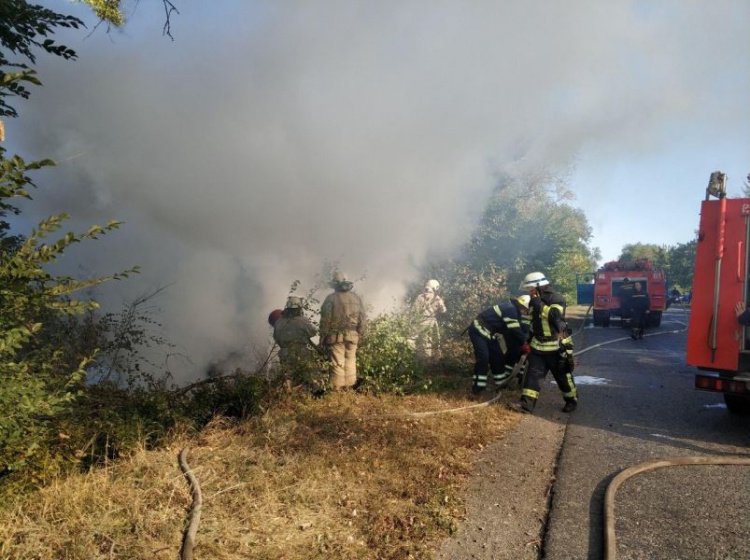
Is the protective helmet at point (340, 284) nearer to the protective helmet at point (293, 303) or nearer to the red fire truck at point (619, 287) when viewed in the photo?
the protective helmet at point (293, 303)

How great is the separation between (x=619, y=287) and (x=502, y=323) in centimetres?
1237

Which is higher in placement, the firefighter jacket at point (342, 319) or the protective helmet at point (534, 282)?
the protective helmet at point (534, 282)

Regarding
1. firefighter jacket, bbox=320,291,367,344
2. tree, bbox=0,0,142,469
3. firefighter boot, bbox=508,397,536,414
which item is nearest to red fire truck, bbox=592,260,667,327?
firefighter boot, bbox=508,397,536,414

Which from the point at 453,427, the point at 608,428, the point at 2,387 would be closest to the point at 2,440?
the point at 2,387

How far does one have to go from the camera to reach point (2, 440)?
2.56 metres

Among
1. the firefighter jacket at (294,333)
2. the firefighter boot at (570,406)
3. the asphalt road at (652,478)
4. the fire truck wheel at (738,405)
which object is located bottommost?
the asphalt road at (652,478)

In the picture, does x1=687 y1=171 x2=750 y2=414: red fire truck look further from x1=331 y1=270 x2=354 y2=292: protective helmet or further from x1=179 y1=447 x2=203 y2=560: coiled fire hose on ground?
x1=179 y1=447 x2=203 y2=560: coiled fire hose on ground

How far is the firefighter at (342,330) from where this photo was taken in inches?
233

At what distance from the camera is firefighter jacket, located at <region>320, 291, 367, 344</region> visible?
19.4 ft

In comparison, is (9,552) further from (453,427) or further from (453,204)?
(453,204)

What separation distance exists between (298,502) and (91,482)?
3.85 ft

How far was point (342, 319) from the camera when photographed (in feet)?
19.5

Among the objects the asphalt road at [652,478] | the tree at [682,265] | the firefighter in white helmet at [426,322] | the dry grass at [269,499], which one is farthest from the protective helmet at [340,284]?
the tree at [682,265]

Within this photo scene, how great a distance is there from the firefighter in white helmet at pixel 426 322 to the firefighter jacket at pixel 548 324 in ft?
5.71
